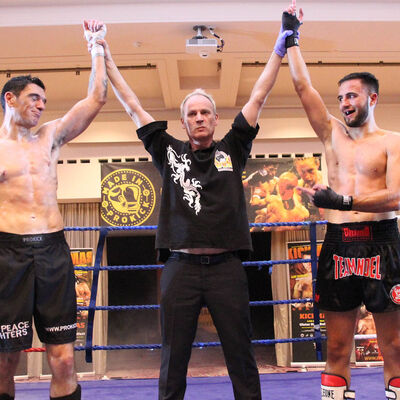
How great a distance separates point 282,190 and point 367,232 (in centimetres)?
481

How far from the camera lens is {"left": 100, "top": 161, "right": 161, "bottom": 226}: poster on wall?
6723 millimetres

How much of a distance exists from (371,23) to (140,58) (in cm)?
240

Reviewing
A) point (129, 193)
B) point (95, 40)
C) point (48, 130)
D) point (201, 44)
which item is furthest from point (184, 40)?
point (48, 130)

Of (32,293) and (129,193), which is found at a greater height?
(129,193)

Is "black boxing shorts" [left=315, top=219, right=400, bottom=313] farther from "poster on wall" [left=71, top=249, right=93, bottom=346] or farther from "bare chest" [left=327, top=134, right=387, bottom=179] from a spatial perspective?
"poster on wall" [left=71, top=249, right=93, bottom=346]

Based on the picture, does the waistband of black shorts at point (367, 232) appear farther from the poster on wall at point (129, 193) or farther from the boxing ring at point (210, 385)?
the poster on wall at point (129, 193)

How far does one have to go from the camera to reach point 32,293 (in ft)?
6.42

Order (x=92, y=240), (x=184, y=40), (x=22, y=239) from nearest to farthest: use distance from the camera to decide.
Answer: (x=22, y=239) → (x=184, y=40) → (x=92, y=240)

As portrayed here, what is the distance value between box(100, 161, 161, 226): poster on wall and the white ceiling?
103cm

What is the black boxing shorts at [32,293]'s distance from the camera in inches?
76.2

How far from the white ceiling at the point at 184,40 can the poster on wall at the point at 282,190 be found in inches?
40.8

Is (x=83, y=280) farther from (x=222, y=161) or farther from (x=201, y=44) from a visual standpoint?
(x=222, y=161)

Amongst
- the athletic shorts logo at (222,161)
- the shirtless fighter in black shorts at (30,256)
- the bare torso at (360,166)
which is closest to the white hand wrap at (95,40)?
the shirtless fighter in black shorts at (30,256)

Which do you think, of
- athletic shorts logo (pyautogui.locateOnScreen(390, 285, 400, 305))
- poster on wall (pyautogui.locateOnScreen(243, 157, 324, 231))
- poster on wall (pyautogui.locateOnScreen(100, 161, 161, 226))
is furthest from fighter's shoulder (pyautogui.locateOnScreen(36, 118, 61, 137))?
poster on wall (pyautogui.locateOnScreen(243, 157, 324, 231))
